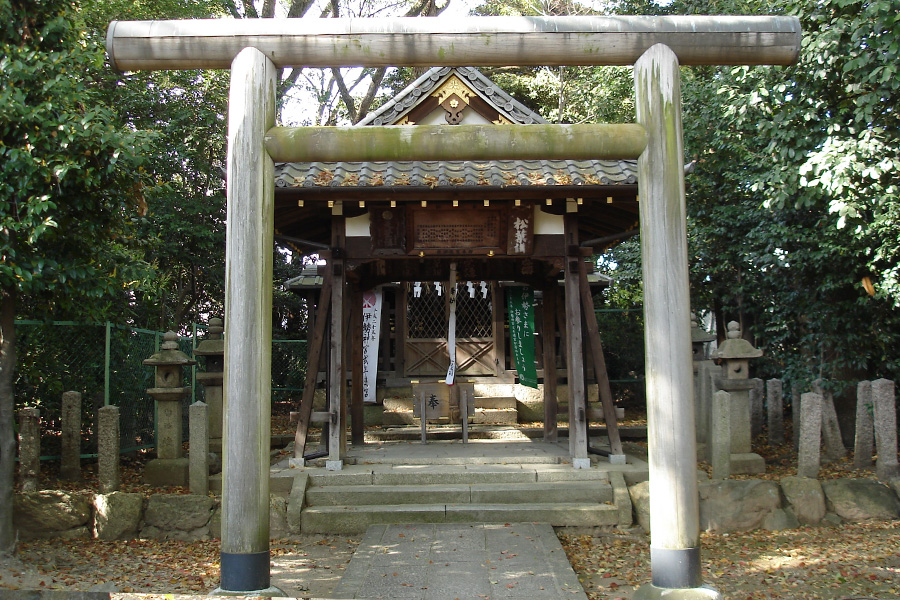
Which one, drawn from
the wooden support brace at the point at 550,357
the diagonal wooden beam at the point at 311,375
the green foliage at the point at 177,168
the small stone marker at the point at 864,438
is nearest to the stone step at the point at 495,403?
the wooden support brace at the point at 550,357

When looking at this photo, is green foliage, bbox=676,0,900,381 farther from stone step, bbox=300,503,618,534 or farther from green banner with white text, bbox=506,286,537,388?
stone step, bbox=300,503,618,534

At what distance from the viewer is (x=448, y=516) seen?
7805 mm

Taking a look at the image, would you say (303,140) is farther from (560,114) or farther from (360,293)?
(560,114)

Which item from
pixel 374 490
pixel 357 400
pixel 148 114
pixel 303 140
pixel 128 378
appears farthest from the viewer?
pixel 148 114

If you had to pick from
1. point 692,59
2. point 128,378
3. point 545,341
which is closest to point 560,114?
point 545,341

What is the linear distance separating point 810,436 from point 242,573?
7.33 meters

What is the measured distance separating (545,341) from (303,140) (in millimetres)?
A: 6818

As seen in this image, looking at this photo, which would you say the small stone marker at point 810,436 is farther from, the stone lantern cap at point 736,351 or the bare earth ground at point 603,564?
the stone lantern cap at point 736,351

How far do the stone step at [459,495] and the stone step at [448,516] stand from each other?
0.67 ft

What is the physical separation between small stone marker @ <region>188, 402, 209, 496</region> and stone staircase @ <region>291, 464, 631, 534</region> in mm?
1149

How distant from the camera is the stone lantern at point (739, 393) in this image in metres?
9.02

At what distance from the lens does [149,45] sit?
4539 millimetres

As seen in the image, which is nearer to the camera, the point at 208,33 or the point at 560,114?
the point at 208,33

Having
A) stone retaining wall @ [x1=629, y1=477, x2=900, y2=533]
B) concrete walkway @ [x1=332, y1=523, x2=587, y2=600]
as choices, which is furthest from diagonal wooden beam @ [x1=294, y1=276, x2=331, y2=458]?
stone retaining wall @ [x1=629, y1=477, x2=900, y2=533]
